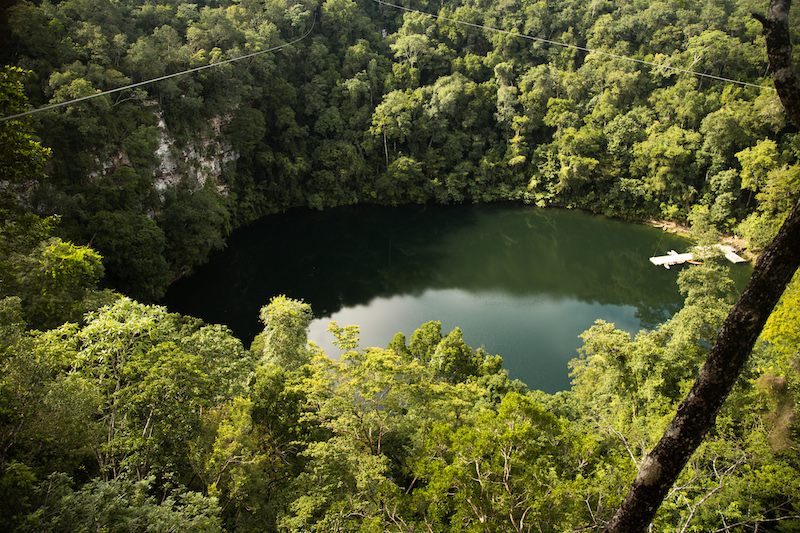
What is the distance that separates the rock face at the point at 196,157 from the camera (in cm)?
1955

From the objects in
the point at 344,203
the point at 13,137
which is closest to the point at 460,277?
the point at 344,203

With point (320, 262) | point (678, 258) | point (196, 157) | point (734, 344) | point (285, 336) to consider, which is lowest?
point (320, 262)

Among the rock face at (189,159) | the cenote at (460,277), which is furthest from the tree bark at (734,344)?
the rock face at (189,159)

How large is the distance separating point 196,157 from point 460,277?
14.6 m

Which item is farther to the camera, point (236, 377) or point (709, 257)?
point (709, 257)

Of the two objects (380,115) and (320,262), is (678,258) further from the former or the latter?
(380,115)

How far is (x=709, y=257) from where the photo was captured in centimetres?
1270

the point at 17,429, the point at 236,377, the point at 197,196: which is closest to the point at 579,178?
the point at 197,196

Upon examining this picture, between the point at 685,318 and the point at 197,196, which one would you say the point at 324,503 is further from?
the point at 197,196

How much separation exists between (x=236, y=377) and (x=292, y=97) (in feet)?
75.1

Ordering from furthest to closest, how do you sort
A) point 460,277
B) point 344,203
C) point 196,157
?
point 344,203 < point 196,157 < point 460,277

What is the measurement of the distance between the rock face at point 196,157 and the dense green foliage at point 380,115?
0.33 feet

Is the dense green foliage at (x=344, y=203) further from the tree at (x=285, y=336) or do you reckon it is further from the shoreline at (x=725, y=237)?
the shoreline at (x=725, y=237)

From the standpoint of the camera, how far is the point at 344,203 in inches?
1136
